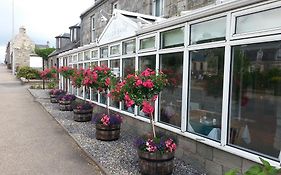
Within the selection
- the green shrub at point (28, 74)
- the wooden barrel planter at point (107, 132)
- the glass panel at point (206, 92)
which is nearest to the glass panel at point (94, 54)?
the wooden barrel planter at point (107, 132)

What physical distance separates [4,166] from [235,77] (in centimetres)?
490

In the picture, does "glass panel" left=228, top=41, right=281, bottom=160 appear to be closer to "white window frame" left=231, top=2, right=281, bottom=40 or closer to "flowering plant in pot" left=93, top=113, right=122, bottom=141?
"white window frame" left=231, top=2, right=281, bottom=40

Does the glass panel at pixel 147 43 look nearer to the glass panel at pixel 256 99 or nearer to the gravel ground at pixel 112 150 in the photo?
the gravel ground at pixel 112 150

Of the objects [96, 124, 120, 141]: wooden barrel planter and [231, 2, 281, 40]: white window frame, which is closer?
[231, 2, 281, 40]: white window frame

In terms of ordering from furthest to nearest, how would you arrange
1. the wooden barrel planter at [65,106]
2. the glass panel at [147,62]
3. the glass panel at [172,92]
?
the wooden barrel planter at [65,106] < the glass panel at [147,62] < the glass panel at [172,92]

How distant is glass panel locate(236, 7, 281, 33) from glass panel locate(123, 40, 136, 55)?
12.6 feet

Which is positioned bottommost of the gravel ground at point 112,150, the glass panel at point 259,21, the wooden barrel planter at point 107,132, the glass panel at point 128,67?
the gravel ground at point 112,150

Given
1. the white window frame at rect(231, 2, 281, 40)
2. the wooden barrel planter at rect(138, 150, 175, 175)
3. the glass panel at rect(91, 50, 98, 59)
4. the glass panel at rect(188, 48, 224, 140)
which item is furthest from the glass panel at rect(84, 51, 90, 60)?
the white window frame at rect(231, 2, 281, 40)

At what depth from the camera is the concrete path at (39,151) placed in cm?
503

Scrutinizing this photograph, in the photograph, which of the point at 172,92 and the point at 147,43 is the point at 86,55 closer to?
the point at 147,43

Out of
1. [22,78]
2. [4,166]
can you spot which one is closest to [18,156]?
[4,166]

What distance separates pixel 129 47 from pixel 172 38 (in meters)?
2.38

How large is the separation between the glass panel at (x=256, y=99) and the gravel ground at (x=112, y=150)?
1279 millimetres

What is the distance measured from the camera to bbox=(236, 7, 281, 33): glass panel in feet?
11.7
